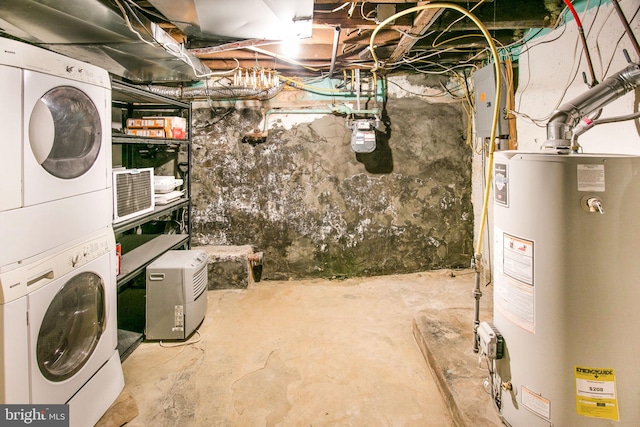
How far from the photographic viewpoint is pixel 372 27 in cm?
244

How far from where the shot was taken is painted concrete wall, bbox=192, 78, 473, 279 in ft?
12.2

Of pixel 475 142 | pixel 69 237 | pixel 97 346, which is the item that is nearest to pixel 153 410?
pixel 97 346

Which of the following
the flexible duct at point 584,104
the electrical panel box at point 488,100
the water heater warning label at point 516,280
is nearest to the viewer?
the water heater warning label at point 516,280

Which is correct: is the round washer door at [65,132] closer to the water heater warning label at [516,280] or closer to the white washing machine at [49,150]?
the white washing machine at [49,150]

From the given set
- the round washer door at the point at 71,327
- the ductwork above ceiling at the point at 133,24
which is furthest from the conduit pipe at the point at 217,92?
the round washer door at the point at 71,327

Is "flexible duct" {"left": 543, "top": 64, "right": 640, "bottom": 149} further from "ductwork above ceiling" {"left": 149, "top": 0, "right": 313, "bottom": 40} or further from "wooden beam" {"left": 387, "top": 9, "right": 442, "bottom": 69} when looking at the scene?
"ductwork above ceiling" {"left": 149, "top": 0, "right": 313, "bottom": 40}

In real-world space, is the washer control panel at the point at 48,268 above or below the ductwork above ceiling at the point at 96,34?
below

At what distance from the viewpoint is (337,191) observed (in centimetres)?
379

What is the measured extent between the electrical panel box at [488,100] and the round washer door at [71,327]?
2.99 meters

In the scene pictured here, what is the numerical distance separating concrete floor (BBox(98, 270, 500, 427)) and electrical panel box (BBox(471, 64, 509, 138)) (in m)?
1.46

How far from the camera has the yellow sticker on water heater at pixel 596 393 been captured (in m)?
1.23

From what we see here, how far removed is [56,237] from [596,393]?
2182 mm

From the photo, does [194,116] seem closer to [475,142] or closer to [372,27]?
[372,27]

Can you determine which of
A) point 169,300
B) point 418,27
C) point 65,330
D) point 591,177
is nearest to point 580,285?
point 591,177
